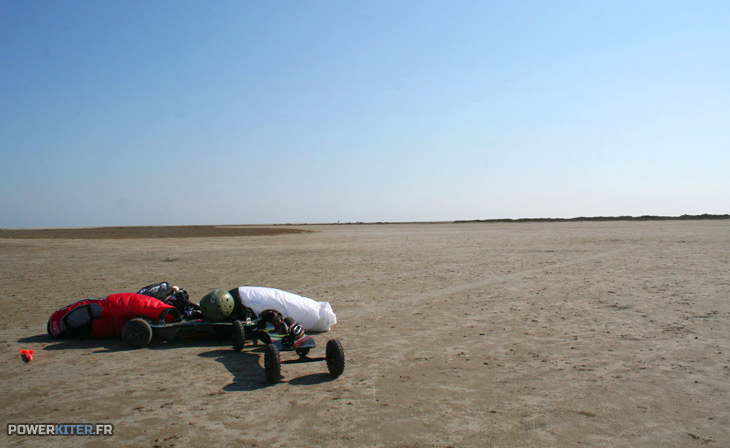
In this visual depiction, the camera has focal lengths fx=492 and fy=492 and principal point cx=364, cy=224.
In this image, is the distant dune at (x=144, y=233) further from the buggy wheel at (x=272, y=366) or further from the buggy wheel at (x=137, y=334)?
the buggy wheel at (x=272, y=366)

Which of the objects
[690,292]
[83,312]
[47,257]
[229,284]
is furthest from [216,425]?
[47,257]

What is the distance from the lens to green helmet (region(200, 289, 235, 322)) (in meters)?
8.71

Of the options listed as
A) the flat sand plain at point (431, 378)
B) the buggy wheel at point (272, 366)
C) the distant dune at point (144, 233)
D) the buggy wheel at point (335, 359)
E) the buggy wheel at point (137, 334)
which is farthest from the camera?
the distant dune at point (144, 233)

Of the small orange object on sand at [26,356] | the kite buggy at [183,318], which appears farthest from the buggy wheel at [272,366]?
the small orange object on sand at [26,356]

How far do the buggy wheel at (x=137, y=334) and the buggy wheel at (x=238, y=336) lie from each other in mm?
1521

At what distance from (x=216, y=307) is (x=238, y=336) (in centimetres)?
95

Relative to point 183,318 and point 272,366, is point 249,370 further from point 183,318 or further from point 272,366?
point 183,318

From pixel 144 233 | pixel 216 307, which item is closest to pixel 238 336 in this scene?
pixel 216 307

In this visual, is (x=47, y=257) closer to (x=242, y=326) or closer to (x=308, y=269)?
(x=308, y=269)

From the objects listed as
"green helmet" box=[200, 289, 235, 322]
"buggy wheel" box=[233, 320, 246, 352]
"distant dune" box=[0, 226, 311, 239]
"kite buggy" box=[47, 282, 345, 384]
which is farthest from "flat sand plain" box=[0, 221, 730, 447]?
"distant dune" box=[0, 226, 311, 239]

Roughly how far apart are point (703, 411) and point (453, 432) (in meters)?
2.91

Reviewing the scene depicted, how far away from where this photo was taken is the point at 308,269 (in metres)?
20.6

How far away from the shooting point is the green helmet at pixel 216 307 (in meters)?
8.71

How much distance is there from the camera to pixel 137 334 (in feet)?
27.5
